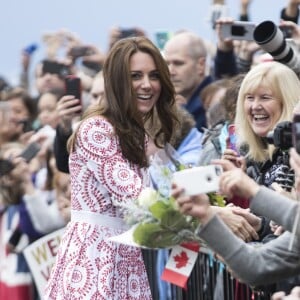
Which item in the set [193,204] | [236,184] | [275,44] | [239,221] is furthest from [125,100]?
[236,184]

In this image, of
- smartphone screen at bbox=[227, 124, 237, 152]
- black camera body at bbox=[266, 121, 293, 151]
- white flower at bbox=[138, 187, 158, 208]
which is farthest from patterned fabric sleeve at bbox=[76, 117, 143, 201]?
smartphone screen at bbox=[227, 124, 237, 152]

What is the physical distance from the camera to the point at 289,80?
669cm

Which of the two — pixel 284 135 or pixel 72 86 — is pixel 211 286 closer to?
pixel 72 86

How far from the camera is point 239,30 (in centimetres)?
836

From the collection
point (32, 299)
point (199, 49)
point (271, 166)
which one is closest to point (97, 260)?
point (271, 166)

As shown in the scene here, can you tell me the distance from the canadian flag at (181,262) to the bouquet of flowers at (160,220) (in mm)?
331

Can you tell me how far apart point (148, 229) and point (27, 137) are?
5142 mm

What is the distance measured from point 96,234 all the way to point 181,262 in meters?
0.54

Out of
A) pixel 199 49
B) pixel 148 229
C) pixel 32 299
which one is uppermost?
pixel 148 229

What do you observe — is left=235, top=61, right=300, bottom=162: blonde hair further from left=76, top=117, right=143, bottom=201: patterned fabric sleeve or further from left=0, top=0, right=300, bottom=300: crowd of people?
left=76, top=117, right=143, bottom=201: patterned fabric sleeve

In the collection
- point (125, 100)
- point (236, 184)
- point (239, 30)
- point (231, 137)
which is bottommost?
point (231, 137)

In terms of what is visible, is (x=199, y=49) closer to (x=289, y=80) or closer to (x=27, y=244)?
(x=27, y=244)

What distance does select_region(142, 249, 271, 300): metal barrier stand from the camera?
21.9ft

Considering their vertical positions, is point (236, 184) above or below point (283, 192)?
above
